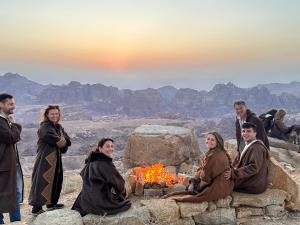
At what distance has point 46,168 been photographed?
268 inches

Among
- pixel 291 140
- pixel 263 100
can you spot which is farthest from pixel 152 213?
pixel 263 100

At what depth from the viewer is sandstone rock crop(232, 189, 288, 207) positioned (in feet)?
22.9

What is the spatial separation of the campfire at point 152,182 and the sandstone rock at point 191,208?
3.73 feet

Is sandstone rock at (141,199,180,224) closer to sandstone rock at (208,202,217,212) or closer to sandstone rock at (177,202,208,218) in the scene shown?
sandstone rock at (177,202,208,218)

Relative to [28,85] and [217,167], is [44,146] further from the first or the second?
[28,85]

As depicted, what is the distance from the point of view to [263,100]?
14025 centimetres

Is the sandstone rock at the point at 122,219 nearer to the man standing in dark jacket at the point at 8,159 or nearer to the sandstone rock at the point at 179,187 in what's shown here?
the man standing in dark jacket at the point at 8,159

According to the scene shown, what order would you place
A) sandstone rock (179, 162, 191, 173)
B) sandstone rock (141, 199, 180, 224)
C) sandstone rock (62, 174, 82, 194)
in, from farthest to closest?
sandstone rock (179, 162, 191, 173) < sandstone rock (62, 174, 82, 194) < sandstone rock (141, 199, 180, 224)

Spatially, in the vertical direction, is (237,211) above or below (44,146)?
below

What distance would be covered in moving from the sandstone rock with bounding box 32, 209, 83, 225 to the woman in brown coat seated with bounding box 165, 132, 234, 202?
1814mm

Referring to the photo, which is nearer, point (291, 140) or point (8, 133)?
point (8, 133)

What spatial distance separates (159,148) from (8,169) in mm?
6081

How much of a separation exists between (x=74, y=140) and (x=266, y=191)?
58330mm

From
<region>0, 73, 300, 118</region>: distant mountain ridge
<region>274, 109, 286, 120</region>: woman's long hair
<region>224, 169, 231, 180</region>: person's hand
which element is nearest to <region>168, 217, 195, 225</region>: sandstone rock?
<region>224, 169, 231, 180</region>: person's hand
